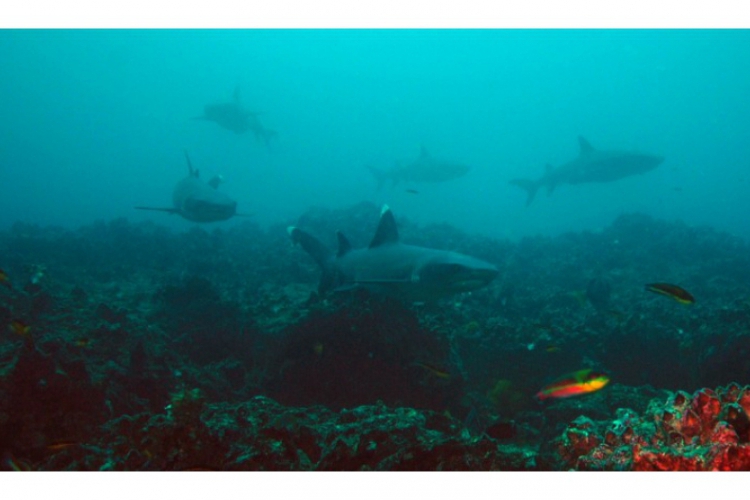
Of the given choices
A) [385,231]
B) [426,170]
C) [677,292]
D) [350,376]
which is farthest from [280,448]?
[426,170]

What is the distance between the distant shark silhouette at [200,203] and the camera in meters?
8.40

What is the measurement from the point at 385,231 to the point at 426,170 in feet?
59.0

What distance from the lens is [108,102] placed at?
134m

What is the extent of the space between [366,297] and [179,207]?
5591mm

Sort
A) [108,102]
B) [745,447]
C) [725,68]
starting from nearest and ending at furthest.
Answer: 1. [745,447]
2. [725,68]
3. [108,102]

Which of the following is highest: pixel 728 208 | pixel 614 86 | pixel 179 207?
pixel 614 86

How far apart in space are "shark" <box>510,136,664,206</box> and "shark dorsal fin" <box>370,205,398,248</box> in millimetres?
14638

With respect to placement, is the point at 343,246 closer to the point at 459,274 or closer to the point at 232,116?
the point at 459,274

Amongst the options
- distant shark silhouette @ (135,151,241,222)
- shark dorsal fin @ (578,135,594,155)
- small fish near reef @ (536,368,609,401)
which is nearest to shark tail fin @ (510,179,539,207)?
shark dorsal fin @ (578,135,594,155)

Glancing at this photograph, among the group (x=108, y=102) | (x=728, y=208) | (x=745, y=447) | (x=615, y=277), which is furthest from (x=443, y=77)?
(x=745, y=447)

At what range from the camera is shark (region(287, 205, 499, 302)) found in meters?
5.09

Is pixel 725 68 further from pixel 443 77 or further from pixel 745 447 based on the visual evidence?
pixel 745 447

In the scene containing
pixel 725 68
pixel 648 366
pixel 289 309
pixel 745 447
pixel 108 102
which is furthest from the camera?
pixel 108 102

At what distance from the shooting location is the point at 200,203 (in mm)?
8344
